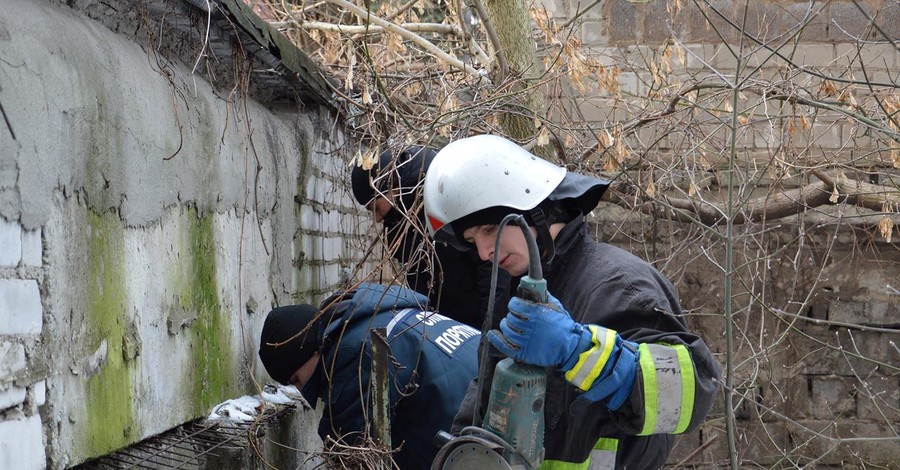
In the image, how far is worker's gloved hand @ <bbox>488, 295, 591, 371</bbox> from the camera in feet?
6.34

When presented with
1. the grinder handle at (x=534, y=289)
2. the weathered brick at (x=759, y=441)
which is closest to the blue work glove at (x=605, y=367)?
the grinder handle at (x=534, y=289)

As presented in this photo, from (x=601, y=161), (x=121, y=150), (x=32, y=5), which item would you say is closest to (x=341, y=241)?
(x=601, y=161)

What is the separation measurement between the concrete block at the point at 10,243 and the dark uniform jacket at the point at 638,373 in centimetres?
120

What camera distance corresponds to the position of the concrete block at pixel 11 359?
1.75 m

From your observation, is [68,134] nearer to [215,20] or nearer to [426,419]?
[215,20]

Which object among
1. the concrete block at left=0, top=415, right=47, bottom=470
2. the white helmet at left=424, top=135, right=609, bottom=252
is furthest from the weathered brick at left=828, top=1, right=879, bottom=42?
the concrete block at left=0, top=415, right=47, bottom=470

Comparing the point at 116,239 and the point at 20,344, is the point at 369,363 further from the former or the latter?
the point at 20,344

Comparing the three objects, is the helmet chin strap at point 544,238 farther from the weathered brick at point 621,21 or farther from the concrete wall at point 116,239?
the weathered brick at point 621,21

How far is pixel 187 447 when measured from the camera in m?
2.87

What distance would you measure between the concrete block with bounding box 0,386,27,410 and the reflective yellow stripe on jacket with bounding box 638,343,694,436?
1329 millimetres

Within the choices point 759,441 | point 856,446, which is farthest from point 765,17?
point 856,446

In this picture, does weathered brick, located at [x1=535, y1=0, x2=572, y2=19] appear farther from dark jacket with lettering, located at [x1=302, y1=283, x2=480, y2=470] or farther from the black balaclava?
dark jacket with lettering, located at [x1=302, y1=283, x2=480, y2=470]

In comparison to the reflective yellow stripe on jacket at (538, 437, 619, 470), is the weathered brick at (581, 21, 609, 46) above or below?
above

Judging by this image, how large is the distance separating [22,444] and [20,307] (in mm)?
284
